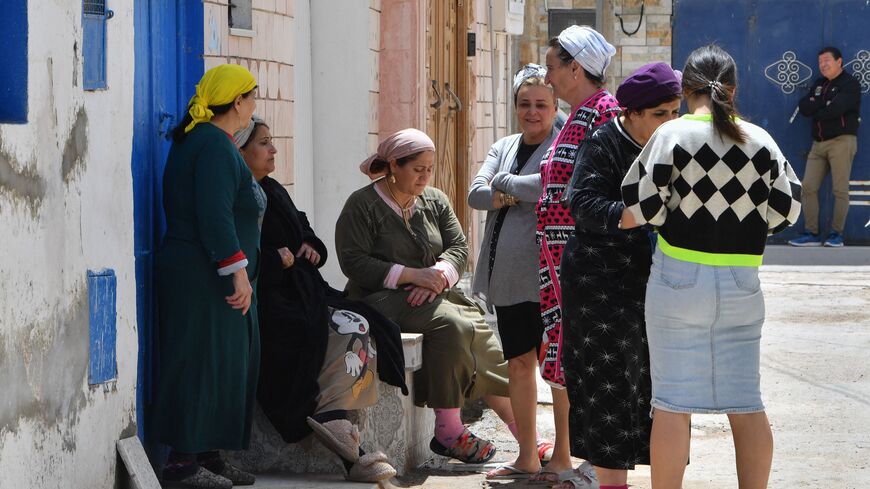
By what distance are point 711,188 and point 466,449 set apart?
211 cm

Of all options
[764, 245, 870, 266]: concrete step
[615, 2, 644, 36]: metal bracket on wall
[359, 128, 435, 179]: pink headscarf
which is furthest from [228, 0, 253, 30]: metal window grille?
[615, 2, 644, 36]: metal bracket on wall

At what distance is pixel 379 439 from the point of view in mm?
5461

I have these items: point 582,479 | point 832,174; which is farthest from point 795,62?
point 582,479

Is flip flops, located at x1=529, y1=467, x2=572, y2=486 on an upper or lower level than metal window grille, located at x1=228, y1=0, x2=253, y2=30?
lower

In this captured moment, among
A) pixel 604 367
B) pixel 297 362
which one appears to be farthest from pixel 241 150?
pixel 604 367

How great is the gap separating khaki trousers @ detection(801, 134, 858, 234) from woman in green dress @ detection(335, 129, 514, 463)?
896 centimetres

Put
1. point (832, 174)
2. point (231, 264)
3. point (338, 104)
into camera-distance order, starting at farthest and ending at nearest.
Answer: point (832, 174), point (338, 104), point (231, 264)

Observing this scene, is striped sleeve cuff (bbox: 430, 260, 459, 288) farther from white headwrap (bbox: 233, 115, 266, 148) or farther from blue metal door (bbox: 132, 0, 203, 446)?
blue metal door (bbox: 132, 0, 203, 446)

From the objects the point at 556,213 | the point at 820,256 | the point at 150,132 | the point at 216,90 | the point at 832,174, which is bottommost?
the point at 820,256

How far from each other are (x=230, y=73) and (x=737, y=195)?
1.67m

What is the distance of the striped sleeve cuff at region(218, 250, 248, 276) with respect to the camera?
14.5 ft

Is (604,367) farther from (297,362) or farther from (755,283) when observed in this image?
(297,362)

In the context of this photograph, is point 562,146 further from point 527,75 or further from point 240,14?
point 240,14

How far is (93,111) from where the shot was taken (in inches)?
157
